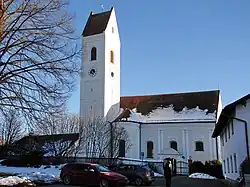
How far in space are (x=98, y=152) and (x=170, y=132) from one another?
44.5 ft

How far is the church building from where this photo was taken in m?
55.9

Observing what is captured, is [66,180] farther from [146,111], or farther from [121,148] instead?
[146,111]

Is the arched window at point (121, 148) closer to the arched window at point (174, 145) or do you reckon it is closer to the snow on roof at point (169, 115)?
the snow on roof at point (169, 115)

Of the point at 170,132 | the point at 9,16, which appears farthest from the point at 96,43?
the point at 9,16

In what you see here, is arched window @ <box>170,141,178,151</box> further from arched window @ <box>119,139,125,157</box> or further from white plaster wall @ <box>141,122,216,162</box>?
arched window @ <box>119,139,125,157</box>

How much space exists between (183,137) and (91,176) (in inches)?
1468

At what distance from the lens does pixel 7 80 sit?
17109 millimetres

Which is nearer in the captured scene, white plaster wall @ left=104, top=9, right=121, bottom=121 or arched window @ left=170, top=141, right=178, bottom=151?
arched window @ left=170, top=141, right=178, bottom=151

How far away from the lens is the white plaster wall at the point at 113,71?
192 feet

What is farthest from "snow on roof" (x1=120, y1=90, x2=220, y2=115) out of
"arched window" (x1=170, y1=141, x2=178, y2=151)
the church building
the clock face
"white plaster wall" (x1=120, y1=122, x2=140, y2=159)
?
the clock face

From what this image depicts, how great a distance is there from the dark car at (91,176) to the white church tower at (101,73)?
110ft

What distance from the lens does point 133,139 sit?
5653 centimetres

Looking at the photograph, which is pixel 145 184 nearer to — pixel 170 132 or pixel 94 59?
pixel 170 132

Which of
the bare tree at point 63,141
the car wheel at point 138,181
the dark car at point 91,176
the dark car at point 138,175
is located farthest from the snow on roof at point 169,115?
the dark car at point 91,176
